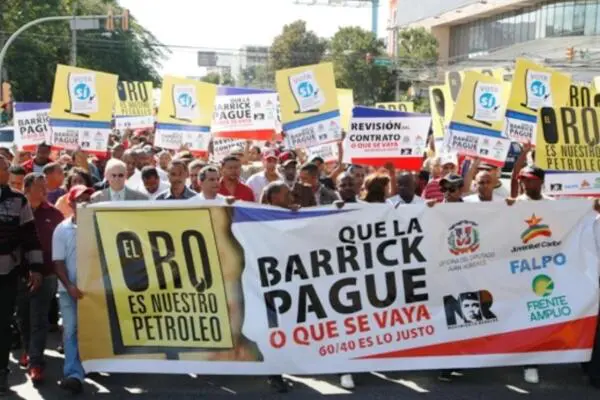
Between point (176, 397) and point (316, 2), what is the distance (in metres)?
108

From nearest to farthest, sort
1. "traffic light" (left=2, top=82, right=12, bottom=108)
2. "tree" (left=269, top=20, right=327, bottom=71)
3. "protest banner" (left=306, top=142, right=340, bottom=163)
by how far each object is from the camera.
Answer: "protest banner" (left=306, top=142, right=340, bottom=163), "traffic light" (left=2, top=82, right=12, bottom=108), "tree" (left=269, top=20, right=327, bottom=71)

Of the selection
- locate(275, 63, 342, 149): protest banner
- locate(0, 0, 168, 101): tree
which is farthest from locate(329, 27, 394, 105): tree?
locate(275, 63, 342, 149): protest banner

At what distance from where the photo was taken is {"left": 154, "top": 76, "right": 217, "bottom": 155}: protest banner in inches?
550

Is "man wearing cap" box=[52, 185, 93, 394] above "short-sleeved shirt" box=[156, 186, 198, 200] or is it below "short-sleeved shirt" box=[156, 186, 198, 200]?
below

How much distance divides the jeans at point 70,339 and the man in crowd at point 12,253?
0.25 metres

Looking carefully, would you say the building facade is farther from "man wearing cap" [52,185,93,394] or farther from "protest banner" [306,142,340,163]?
"man wearing cap" [52,185,93,394]

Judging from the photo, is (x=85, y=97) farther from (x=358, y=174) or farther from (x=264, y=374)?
(x=264, y=374)

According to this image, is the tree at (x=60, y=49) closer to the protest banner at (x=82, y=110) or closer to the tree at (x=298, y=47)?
the tree at (x=298, y=47)

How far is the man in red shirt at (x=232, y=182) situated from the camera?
27.1 feet

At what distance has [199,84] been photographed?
545 inches

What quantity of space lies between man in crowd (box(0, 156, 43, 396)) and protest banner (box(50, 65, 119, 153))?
6.20m

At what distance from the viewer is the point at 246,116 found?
14.1m

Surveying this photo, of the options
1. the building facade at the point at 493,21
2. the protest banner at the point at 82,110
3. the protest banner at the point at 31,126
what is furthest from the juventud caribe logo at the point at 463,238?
the building facade at the point at 493,21

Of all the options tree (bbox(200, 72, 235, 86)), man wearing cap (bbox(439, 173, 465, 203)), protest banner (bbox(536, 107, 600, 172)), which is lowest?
tree (bbox(200, 72, 235, 86))
